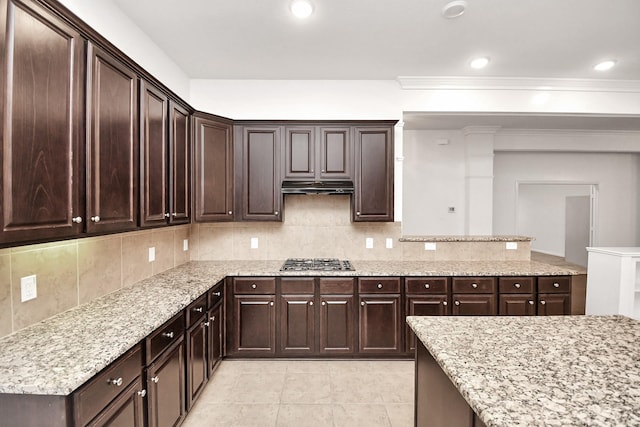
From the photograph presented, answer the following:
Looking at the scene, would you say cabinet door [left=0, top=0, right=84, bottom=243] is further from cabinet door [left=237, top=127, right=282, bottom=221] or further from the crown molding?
the crown molding

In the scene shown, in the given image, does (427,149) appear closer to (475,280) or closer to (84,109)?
(475,280)

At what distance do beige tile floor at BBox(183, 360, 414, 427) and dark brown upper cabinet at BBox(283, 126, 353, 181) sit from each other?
182cm

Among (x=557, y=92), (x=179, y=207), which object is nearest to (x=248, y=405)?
(x=179, y=207)

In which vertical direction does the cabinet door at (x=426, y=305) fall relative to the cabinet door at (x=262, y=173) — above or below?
below

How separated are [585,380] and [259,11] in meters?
2.70

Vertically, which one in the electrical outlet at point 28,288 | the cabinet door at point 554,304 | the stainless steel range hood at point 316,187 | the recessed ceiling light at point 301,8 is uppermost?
the recessed ceiling light at point 301,8

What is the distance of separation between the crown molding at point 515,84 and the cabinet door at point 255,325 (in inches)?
105

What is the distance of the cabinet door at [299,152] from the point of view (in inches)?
130

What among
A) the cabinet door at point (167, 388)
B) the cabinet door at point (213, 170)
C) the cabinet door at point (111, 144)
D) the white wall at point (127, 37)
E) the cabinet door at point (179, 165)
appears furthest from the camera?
the cabinet door at point (213, 170)

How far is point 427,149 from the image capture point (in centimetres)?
530

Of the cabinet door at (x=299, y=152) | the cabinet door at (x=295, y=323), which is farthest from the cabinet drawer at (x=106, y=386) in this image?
the cabinet door at (x=299, y=152)

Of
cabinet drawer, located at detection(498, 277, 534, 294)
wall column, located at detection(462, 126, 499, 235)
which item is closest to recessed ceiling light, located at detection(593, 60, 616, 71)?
wall column, located at detection(462, 126, 499, 235)

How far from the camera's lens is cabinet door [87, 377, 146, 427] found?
4.35 feet

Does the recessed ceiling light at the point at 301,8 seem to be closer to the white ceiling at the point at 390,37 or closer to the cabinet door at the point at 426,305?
the white ceiling at the point at 390,37
